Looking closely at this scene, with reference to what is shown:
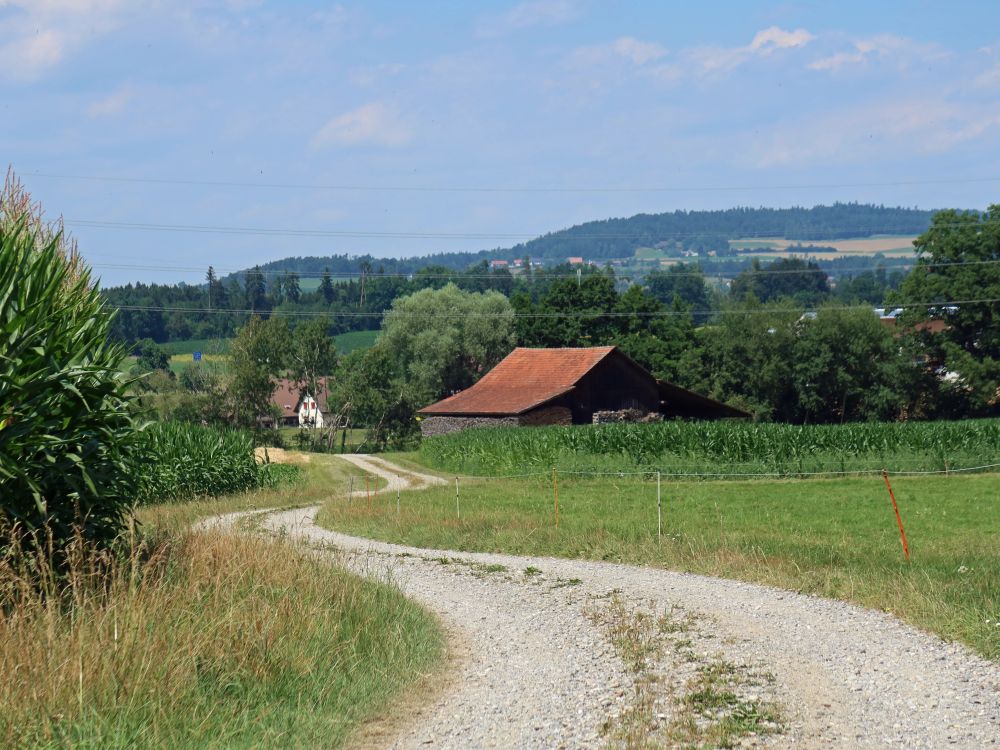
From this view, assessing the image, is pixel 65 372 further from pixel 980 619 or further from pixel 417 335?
pixel 417 335

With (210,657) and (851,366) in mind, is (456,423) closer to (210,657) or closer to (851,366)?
(851,366)

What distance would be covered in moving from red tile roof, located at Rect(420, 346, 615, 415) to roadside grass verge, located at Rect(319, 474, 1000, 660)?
68.6 feet

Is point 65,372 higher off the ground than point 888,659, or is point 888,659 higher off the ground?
point 65,372

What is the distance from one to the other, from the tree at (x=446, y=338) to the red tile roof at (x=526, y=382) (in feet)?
80.6

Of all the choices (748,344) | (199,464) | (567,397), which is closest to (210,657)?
(199,464)

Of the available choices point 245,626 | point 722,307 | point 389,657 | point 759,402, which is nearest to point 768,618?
point 389,657

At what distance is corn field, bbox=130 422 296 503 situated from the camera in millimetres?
37094

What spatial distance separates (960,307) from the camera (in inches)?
3182

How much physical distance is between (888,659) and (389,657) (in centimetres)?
506

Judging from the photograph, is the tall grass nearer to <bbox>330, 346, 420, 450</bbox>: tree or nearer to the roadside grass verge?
the roadside grass verge

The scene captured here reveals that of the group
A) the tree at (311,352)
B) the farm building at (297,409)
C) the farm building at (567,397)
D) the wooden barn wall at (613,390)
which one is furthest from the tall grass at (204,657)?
the farm building at (297,409)

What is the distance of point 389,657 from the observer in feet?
37.2

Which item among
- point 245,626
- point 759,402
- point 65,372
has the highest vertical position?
point 65,372

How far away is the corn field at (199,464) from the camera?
37.1 metres
